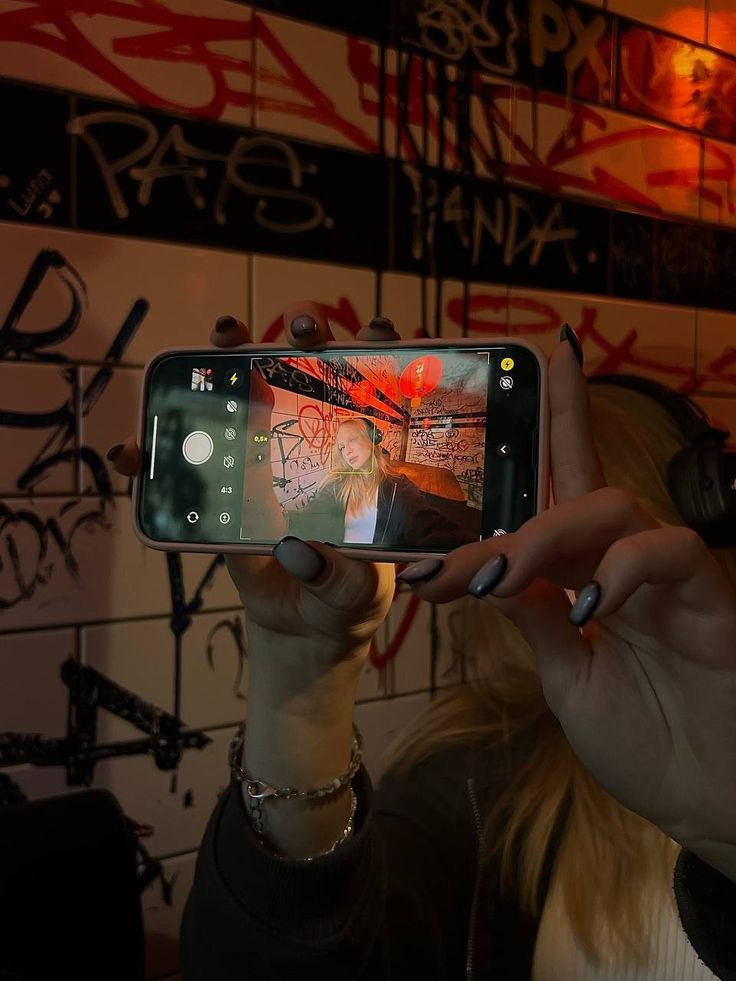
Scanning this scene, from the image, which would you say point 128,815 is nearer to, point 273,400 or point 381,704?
point 381,704

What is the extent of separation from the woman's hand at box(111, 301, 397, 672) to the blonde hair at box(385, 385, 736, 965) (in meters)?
0.28

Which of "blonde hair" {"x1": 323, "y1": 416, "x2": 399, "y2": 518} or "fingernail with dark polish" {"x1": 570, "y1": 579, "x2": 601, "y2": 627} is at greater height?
"blonde hair" {"x1": 323, "y1": 416, "x2": 399, "y2": 518}

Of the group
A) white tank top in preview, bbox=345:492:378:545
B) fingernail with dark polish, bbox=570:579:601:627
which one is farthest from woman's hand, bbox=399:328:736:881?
white tank top in preview, bbox=345:492:378:545

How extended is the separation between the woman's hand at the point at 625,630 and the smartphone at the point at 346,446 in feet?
0.15

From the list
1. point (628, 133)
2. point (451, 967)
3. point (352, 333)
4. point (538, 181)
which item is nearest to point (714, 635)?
point (451, 967)

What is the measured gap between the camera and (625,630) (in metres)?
0.38

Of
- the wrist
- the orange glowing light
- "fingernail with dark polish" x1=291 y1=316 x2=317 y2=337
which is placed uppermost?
"fingernail with dark polish" x1=291 y1=316 x2=317 y2=337

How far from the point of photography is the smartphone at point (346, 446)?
452 mm

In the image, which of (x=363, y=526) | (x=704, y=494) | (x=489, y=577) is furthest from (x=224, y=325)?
(x=704, y=494)

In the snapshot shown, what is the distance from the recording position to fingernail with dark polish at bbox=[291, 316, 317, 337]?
477mm

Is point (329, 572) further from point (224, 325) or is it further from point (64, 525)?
point (64, 525)

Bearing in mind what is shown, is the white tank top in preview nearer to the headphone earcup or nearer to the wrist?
the wrist

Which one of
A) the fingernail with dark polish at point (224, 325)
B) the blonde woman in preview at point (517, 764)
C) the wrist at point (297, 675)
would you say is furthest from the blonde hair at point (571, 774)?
the fingernail with dark polish at point (224, 325)

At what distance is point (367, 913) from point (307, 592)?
0.85 feet
